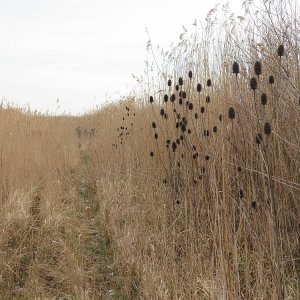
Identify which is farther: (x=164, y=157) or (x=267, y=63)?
(x=164, y=157)

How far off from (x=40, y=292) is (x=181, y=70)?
257cm

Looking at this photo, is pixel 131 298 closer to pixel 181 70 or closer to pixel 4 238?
pixel 4 238

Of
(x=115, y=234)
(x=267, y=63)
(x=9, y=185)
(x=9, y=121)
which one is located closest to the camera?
(x=267, y=63)

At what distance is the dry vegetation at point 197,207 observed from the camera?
1.87 metres

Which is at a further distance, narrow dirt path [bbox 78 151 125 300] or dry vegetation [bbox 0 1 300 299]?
narrow dirt path [bbox 78 151 125 300]

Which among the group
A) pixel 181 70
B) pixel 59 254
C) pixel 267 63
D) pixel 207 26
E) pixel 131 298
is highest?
pixel 207 26

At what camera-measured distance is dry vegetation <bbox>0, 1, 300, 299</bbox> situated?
73.6 inches

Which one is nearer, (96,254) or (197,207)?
(197,207)

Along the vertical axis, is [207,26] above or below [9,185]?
above

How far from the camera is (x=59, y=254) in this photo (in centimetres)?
268

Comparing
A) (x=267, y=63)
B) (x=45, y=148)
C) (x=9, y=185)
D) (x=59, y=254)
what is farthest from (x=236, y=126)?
(x=45, y=148)

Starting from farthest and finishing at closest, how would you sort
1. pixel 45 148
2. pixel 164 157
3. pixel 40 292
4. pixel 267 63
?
1. pixel 45 148
2. pixel 164 157
3. pixel 267 63
4. pixel 40 292

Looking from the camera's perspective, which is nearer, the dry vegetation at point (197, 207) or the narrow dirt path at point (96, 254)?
the dry vegetation at point (197, 207)

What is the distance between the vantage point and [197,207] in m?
2.28
